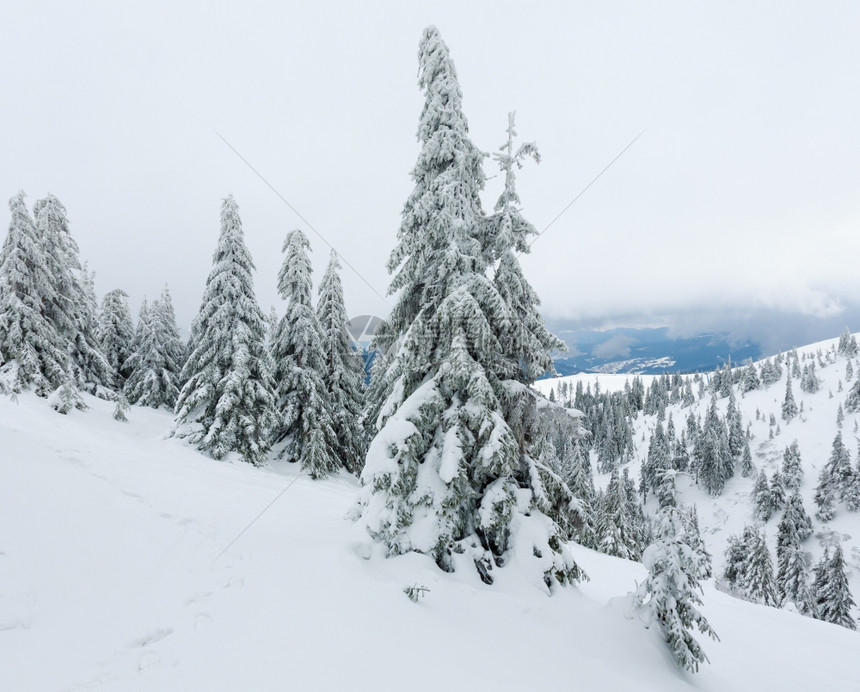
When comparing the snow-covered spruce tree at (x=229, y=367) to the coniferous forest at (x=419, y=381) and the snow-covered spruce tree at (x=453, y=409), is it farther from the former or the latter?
the snow-covered spruce tree at (x=453, y=409)

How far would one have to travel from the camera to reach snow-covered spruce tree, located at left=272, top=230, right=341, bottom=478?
2180 cm

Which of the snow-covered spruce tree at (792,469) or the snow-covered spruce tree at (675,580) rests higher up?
the snow-covered spruce tree at (675,580)

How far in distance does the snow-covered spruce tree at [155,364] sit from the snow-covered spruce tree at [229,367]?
1160 cm

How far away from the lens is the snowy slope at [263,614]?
4.77 m

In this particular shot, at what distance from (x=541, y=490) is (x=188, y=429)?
57.8 feet

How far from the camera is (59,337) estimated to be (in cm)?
2203

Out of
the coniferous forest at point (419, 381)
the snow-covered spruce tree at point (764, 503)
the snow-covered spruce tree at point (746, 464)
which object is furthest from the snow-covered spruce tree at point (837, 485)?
the coniferous forest at point (419, 381)

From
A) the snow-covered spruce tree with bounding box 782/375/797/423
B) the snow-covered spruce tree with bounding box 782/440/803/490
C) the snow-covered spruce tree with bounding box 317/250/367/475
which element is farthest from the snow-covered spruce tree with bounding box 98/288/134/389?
the snow-covered spruce tree with bounding box 782/375/797/423

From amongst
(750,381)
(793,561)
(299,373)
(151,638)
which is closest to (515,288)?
(151,638)

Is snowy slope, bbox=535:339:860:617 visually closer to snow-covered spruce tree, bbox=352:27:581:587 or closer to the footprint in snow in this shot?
snow-covered spruce tree, bbox=352:27:581:587

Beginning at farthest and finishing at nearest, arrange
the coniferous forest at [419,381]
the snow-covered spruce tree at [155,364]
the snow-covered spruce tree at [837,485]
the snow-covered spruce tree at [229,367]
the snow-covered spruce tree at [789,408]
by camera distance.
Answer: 1. the snow-covered spruce tree at [789,408]
2. the snow-covered spruce tree at [837,485]
3. the snow-covered spruce tree at [155,364]
4. the snow-covered spruce tree at [229,367]
5. the coniferous forest at [419,381]

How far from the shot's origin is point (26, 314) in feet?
64.6

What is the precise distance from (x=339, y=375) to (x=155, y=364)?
16.2m

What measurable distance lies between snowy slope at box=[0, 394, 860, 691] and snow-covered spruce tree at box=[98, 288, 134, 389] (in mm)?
27336
